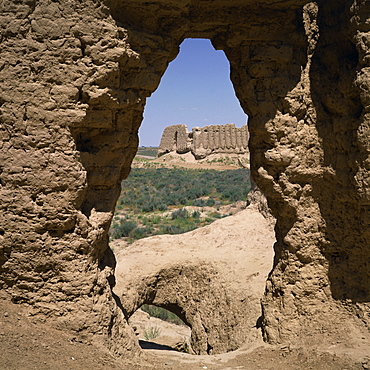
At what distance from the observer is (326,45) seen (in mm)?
4961

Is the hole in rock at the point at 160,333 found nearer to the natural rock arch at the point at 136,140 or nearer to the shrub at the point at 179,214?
the natural rock arch at the point at 136,140

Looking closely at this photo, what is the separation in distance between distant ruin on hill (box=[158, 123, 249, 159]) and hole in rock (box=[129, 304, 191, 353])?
21.8m

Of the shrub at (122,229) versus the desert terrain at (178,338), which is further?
the shrub at (122,229)

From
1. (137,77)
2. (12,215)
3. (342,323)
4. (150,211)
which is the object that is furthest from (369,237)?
(150,211)

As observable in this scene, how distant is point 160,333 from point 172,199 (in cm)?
1229

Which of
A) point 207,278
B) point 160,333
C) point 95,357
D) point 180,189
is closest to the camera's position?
point 95,357

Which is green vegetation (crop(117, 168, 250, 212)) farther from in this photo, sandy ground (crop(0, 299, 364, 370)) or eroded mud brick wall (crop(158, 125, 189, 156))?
sandy ground (crop(0, 299, 364, 370))

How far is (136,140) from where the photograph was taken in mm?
5254

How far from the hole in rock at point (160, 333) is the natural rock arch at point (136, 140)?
3201 millimetres

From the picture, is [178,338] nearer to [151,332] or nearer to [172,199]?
[151,332]

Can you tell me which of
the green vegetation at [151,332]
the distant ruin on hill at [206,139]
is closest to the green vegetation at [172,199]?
the distant ruin on hill at [206,139]

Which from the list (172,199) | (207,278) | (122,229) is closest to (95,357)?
(207,278)

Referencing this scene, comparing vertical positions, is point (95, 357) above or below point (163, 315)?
above

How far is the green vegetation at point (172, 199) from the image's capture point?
1498 centimetres
